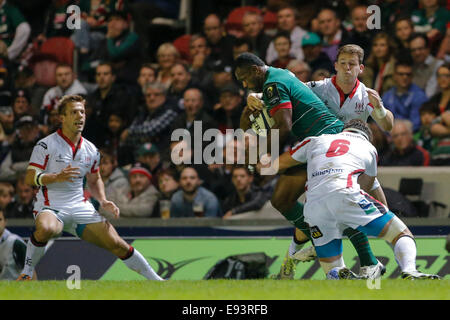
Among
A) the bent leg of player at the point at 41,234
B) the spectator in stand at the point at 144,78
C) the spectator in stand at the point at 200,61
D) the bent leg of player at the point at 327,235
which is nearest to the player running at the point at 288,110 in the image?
the bent leg of player at the point at 327,235

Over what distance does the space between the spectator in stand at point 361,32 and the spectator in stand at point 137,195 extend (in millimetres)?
3869

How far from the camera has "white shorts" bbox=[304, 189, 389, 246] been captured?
8305mm

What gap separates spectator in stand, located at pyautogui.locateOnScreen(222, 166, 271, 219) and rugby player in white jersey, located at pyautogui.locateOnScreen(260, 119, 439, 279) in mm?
3983

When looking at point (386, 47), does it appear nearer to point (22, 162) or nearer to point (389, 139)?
point (389, 139)

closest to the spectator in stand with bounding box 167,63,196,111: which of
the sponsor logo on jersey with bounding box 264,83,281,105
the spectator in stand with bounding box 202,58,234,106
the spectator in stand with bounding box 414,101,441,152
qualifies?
the spectator in stand with bounding box 202,58,234,106

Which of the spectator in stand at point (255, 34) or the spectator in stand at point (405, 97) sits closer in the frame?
the spectator in stand at point (405, 97)

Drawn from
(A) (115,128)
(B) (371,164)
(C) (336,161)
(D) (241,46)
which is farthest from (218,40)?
(C) (336,161)

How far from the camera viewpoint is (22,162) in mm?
14875

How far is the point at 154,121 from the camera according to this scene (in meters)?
14.5

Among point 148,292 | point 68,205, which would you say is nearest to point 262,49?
point 68,205

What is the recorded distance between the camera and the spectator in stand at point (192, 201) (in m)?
12.9

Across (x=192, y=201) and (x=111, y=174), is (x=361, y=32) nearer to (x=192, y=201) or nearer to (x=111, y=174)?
(x=192, y=201)

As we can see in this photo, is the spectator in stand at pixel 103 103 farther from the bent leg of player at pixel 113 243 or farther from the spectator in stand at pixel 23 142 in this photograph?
the bent leg of player at pixel 113 243

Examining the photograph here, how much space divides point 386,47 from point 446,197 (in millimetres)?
2852
